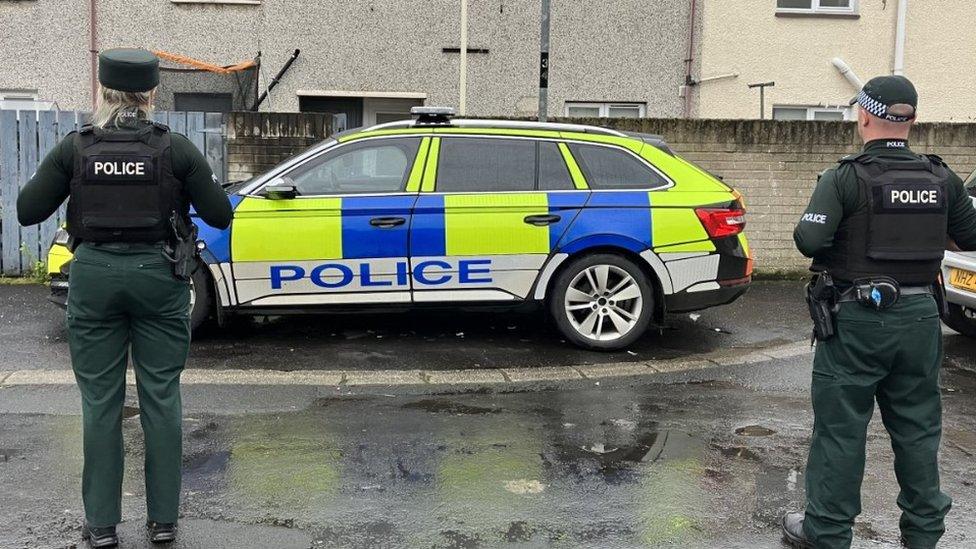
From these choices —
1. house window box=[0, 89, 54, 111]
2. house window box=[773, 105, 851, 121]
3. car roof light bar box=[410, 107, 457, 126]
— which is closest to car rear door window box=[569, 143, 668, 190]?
car roof light bar box=[410, 107, 457, 126]

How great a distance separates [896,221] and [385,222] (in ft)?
13.5

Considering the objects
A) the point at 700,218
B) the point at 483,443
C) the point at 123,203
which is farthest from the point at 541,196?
the point at 123,203

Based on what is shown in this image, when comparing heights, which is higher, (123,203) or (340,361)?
(123,203)

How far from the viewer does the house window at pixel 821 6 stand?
1450 cm

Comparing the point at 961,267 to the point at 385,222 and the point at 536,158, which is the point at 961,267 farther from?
the point at 385,222

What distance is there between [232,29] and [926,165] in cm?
1189

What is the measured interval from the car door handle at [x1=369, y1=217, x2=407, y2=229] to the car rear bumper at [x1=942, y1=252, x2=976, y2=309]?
4045 millimetres

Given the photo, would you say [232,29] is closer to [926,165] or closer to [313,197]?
[313,197]

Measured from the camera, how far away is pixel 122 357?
12.6 ft

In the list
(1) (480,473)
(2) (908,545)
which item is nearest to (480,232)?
(1) (480,473)

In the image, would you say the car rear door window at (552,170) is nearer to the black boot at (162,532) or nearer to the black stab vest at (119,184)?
the black stab vest at (119,184)

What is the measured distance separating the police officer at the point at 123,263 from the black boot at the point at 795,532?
2441mm

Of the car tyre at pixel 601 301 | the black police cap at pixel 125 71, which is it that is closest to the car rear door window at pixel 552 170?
the car tyre at pixel 601 301

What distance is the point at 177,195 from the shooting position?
12.6 ft
